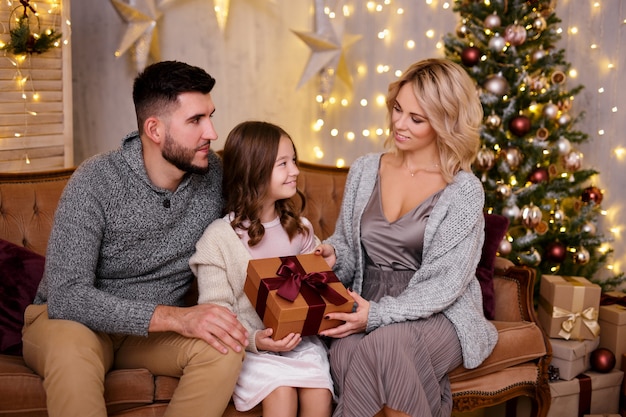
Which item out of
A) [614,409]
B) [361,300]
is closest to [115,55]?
[361,300]

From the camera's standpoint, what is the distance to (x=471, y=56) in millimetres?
3672

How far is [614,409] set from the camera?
125 inches

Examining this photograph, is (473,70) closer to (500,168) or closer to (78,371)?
(500,168)

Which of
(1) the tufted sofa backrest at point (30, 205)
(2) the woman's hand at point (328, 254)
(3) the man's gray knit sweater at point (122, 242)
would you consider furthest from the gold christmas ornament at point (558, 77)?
(1) the tufted sofa backrest at point (30, 205)

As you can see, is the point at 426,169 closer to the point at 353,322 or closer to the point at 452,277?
the point at 452,277

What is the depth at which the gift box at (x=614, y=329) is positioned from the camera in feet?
10.5

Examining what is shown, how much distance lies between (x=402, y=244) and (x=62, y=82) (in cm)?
227

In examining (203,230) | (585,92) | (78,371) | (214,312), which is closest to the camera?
(78,371)

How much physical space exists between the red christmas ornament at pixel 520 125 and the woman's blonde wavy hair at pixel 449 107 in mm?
1187

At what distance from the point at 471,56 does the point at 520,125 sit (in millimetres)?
479

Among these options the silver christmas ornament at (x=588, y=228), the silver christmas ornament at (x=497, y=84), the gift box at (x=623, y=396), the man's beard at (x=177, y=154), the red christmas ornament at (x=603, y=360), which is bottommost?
the gift box at (x=623, y=396)

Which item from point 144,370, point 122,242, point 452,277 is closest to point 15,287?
point 122,242

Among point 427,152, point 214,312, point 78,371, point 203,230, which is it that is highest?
point 427,152

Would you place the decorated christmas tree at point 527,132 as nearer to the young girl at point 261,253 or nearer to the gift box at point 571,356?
the gift box at point 571,356
